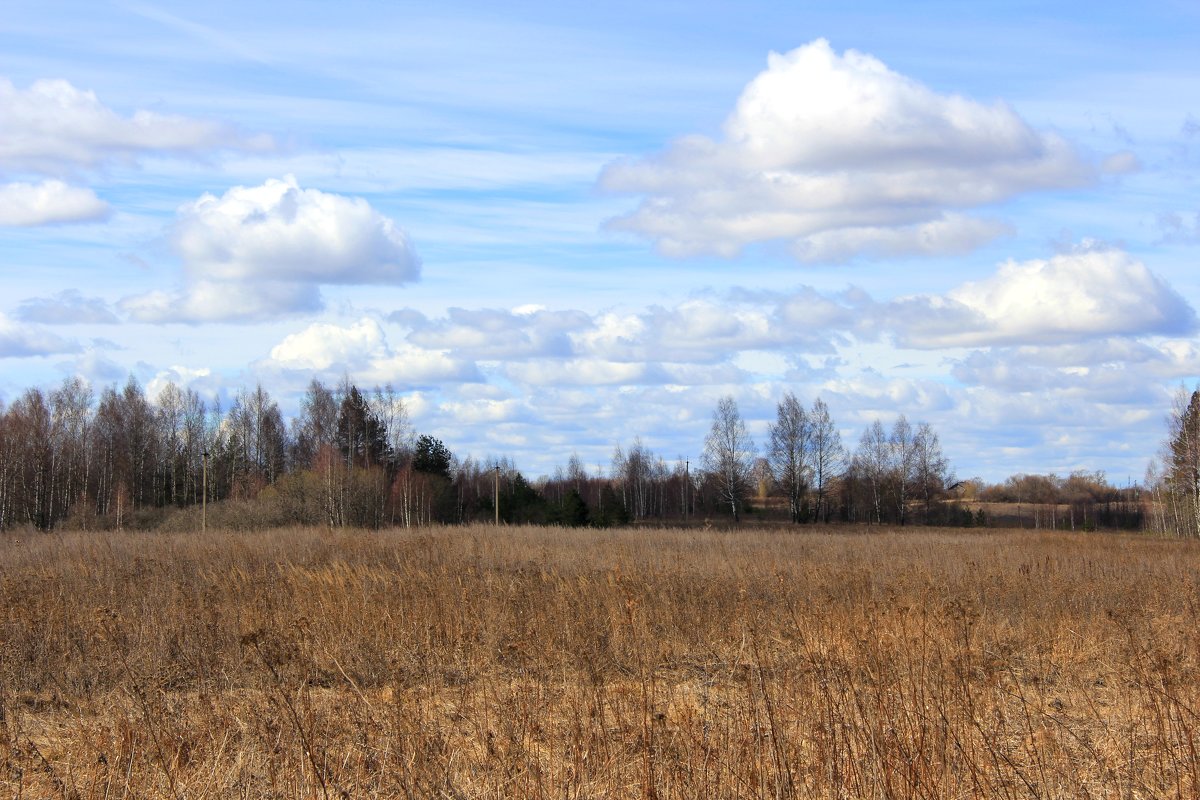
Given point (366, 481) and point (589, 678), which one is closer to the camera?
point (589, 678)

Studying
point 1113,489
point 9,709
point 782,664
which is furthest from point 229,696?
point 1113,489

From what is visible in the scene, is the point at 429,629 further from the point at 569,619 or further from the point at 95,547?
the point at 95,547

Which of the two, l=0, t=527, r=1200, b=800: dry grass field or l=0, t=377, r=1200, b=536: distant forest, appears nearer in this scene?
l=0, t=527, r=1200, b=800: dry grass field

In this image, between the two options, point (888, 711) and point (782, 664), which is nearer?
point (888, 711)

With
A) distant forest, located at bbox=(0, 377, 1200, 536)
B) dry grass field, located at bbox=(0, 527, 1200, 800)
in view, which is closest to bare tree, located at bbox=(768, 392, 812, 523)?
distant forest, located at bbox=(0, 377, 1200, 536)

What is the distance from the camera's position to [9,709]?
267 inches

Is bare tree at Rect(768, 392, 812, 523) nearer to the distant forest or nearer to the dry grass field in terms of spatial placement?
the distant forest

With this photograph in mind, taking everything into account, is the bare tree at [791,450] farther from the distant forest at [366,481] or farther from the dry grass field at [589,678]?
the dry grass field at [589,678]

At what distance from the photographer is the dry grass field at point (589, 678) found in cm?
493

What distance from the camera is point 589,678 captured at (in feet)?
23.5

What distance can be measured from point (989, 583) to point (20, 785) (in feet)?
41.3

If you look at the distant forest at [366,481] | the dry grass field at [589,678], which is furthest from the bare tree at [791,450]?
the dry grass field at [589,678]

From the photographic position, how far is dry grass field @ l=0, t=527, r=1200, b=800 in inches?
194

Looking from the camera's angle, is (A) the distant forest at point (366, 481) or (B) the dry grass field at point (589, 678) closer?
(B) the dry grass field at point (589, 678)
